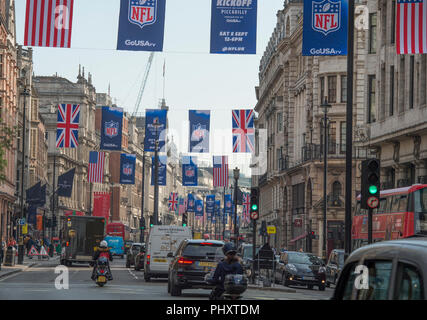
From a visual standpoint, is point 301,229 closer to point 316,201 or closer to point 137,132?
point 316,201

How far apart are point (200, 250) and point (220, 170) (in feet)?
151

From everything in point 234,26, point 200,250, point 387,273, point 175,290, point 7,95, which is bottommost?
point 175,290

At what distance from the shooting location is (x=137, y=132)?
552 feet

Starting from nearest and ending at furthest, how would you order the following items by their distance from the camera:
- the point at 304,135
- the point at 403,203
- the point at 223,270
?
the point at 223,270 → the point at 403,203 → the point at 304,135

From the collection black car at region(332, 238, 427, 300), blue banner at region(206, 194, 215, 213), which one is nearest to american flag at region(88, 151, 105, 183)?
blue banner at region(206, 194, 215, 213)

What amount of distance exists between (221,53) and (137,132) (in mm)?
139449

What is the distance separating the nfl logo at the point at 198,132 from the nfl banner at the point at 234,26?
19.1 m

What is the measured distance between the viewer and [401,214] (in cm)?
3088

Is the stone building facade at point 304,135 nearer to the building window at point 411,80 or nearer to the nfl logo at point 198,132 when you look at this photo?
the building window at point 411,80

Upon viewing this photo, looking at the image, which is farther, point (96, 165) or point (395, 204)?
point (96, 165)

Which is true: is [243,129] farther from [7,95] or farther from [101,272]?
[7,95]

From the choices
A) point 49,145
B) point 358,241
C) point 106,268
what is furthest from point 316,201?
point 49,145

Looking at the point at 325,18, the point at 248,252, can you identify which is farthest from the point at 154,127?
the point at 325,18

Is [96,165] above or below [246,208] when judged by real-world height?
above
